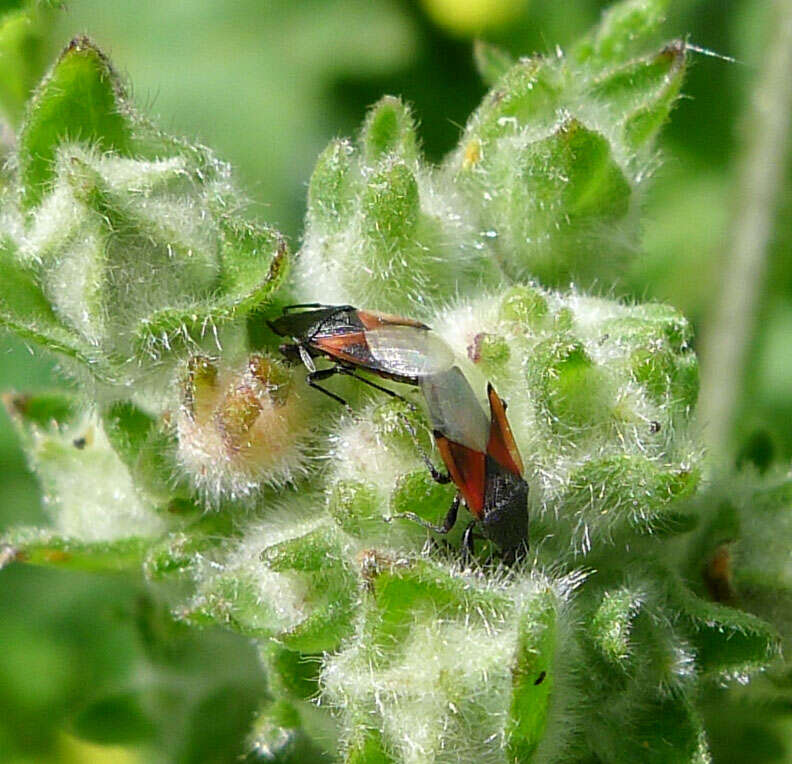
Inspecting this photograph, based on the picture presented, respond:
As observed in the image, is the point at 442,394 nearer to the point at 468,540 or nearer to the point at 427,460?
the point at 427,460

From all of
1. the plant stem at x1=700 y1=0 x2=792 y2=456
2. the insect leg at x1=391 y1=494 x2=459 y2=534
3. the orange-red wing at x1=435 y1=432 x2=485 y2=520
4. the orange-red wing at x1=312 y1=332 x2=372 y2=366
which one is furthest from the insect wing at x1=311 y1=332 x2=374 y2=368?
the plant stem at x1=700 y1=0 x2=792 y2=456

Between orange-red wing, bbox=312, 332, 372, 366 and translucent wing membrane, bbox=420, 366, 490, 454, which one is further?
orange-red wing, bbox=312, 332, 372, 366

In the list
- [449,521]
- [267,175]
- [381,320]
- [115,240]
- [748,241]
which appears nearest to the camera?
[115,240]

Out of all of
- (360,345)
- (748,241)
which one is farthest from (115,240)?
(748,241)

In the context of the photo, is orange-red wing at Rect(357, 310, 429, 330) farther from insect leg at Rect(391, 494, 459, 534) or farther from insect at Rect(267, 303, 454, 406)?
insect leg at Rect(391, 494, 459, 534)

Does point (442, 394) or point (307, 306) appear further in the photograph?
point (307, 306)

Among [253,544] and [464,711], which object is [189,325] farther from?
[464,711]

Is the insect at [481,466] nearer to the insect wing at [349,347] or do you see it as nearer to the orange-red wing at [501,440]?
the orange-red wing at [501,440]
